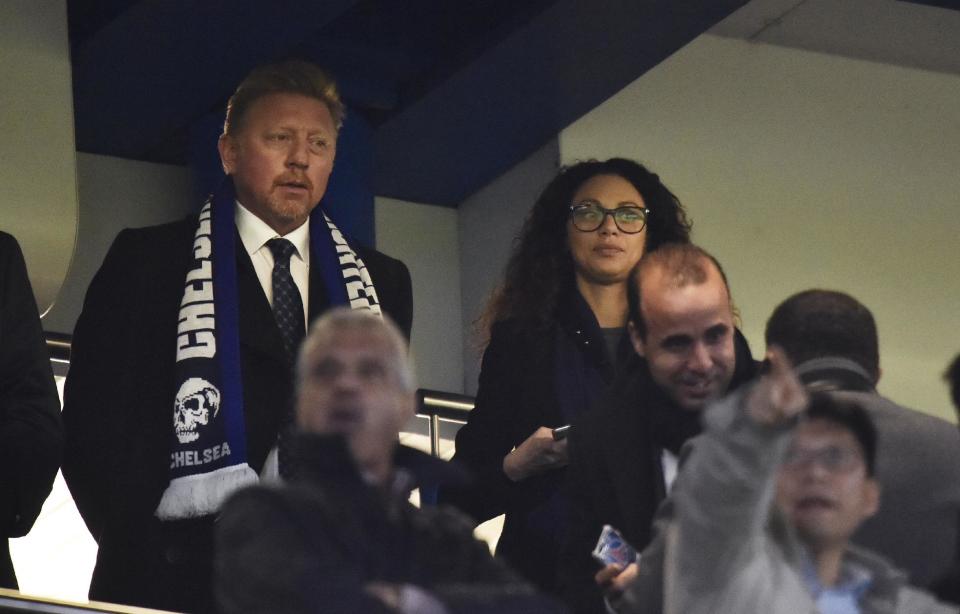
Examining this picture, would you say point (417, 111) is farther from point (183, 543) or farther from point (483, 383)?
point (183, 543)

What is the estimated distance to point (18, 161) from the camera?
5.93 meters

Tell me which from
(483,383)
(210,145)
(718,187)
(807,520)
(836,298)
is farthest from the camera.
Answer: (718,187)

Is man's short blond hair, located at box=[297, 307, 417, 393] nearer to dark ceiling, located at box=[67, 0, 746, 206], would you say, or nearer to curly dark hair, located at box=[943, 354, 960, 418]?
curly dark hair, located at box=[943, 354, 960, 418]

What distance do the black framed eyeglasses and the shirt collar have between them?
1.98 feet

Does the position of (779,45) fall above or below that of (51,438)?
above

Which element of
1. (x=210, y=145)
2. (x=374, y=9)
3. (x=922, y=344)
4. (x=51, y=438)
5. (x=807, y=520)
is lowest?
(x=807, y=520)

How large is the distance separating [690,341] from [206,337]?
1.18 m

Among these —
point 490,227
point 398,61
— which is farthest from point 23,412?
point 490,227

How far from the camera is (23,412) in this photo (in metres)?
3.66

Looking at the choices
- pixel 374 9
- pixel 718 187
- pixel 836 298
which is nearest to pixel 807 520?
pixel 836 298

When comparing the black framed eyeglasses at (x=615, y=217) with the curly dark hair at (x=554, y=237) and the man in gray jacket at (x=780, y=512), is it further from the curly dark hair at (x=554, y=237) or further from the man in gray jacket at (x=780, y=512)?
the man in gray jacket at (x=780, y=512)

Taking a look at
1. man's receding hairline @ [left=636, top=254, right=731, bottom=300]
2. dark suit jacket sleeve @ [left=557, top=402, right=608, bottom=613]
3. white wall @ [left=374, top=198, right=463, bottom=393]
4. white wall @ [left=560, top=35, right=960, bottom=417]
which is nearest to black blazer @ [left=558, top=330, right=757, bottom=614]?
dark suit jacket sleeve @ [left=557, top=402, right=608, bottom=613]

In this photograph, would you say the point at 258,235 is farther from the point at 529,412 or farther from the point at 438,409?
the point at 438,409

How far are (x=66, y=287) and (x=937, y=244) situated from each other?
3.58 meters
